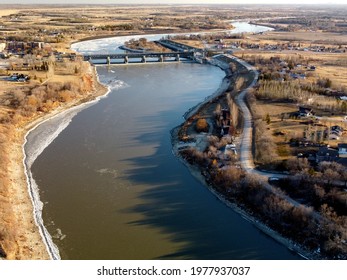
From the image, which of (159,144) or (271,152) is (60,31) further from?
(271,152)

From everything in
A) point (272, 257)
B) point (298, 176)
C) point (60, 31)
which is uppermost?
point (60, 31)

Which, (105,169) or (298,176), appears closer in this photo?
(298,176)

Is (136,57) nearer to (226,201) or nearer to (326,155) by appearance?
(326,155)

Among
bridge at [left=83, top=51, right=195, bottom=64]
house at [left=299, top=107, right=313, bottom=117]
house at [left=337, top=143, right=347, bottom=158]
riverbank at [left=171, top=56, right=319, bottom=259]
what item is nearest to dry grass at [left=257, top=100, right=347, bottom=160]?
house at [left=299, top=107, right=313, bottom=117]

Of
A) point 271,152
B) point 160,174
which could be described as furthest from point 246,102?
point 160,174

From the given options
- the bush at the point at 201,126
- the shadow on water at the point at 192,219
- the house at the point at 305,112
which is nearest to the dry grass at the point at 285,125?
the house at the point at 305,112

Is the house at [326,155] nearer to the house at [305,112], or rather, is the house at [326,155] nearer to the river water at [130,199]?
the river water at [130,199]
